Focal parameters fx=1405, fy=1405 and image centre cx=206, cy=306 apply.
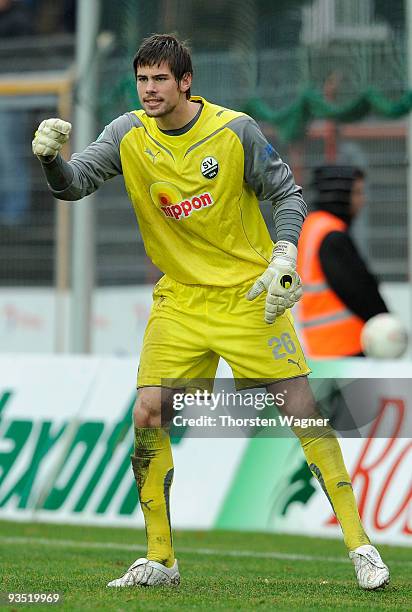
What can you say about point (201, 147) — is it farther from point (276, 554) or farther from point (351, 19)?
point (351, 19)

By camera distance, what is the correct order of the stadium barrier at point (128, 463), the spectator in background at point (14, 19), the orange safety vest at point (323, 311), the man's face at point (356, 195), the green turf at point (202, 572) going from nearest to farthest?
the green turf at point (202, 572) < the stadium barrier at point (128, 463) < the orange safety vest at point (323, 311) < the man's face at point (356, 195) < the spectator in background at point (14, 19)

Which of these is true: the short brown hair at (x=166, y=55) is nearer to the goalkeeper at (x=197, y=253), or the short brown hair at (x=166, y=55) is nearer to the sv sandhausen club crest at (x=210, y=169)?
the goalkeeper at (x=197, y=253)

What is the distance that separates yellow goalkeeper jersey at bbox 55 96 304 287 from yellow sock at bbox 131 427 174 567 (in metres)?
0.70

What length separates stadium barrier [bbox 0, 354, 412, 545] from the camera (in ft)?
30.0

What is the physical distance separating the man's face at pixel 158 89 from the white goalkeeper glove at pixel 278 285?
2.51ft

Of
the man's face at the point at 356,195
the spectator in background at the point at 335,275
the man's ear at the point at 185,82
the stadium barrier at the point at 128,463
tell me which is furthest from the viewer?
the man's face at the point at 356,195

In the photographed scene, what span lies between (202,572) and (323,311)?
322 centimetres

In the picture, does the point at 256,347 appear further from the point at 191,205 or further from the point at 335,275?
the point at 335,275

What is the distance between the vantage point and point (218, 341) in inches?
236

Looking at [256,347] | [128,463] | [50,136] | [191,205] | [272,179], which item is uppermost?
[50,136]

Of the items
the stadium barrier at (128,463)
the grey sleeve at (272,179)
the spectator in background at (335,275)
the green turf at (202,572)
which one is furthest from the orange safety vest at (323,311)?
the grey sleeve at (272,179)

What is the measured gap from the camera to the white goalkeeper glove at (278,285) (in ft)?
18.7

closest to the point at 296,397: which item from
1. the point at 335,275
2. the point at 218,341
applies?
the point at 218,341

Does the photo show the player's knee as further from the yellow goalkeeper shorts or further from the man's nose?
the man's nose
